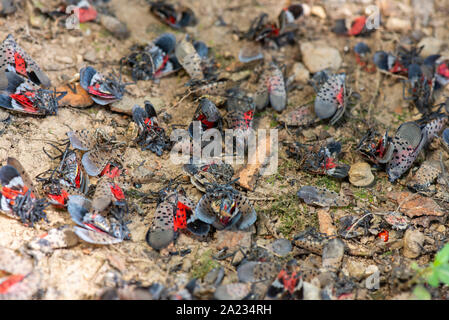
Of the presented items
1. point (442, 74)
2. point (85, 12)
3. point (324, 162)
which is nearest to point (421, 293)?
point (324, 162)

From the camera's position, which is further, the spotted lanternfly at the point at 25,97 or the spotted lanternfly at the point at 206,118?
the spotted lanternfly at the point at 206,118

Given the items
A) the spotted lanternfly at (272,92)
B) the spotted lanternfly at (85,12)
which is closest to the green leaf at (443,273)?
the spotted lanternfly at (272,92)

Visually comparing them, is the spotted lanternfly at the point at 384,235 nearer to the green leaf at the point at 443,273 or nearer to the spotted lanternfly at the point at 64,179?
the green leaf at the point at 443,273

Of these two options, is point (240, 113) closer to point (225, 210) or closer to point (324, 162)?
point (324, 162)

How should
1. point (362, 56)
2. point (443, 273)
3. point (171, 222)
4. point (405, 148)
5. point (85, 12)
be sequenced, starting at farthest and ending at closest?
1. point (362, 56)
2. point (85, 12)
3. point (405, 148)
4. point (171, 222)
5. point (443, 273)

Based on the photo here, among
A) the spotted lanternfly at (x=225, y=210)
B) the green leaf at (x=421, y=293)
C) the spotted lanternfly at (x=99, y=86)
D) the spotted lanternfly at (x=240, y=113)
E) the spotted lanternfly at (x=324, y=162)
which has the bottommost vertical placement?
the green leaf at (x=421, y=293)

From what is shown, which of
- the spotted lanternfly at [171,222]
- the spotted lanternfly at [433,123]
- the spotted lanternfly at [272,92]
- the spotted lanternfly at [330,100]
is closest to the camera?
the spotted lanternfly at [171,222]
